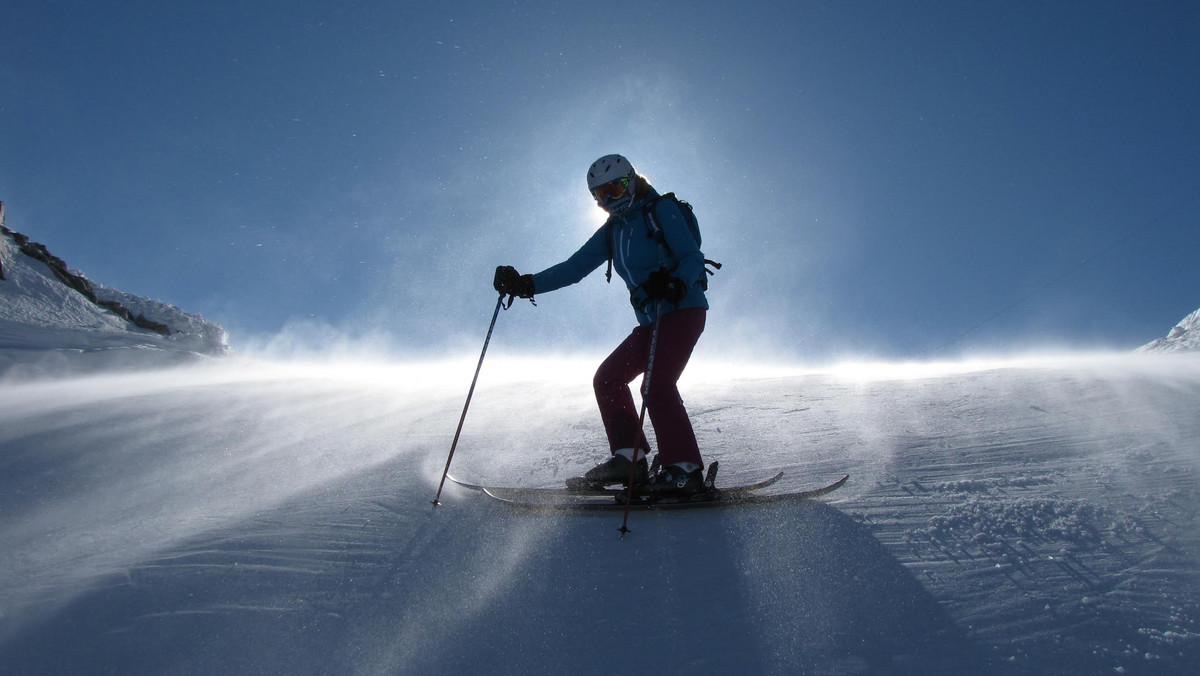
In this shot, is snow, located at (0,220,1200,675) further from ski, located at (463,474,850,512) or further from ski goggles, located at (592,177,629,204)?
ski goggles, located at (592,177,629,204)

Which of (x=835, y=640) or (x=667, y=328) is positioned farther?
(x=667, y=328)

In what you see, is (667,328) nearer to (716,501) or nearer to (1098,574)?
(716,501)

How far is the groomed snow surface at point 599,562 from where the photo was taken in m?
1.73

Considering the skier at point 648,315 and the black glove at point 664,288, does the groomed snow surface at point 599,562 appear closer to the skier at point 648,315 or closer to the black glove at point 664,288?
the skier at point 648,315

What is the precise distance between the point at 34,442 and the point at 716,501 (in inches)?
176

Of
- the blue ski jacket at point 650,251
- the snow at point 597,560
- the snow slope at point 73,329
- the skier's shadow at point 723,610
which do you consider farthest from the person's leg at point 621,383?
the snow slope at point 73,329

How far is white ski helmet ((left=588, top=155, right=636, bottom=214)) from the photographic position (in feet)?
13.9

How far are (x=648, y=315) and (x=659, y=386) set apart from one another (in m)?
0.67

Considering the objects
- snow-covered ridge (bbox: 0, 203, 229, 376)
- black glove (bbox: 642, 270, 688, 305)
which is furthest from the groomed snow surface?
snow-covered ridge (bbox: 0, 203, 229, 376)

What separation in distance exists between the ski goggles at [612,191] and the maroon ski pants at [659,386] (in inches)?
36.7

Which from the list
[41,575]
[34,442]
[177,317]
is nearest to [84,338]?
[34,442]

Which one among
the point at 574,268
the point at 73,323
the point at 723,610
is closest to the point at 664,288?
the point at 574,268

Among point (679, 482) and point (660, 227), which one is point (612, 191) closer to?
point (660, 227)

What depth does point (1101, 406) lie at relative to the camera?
500cm
